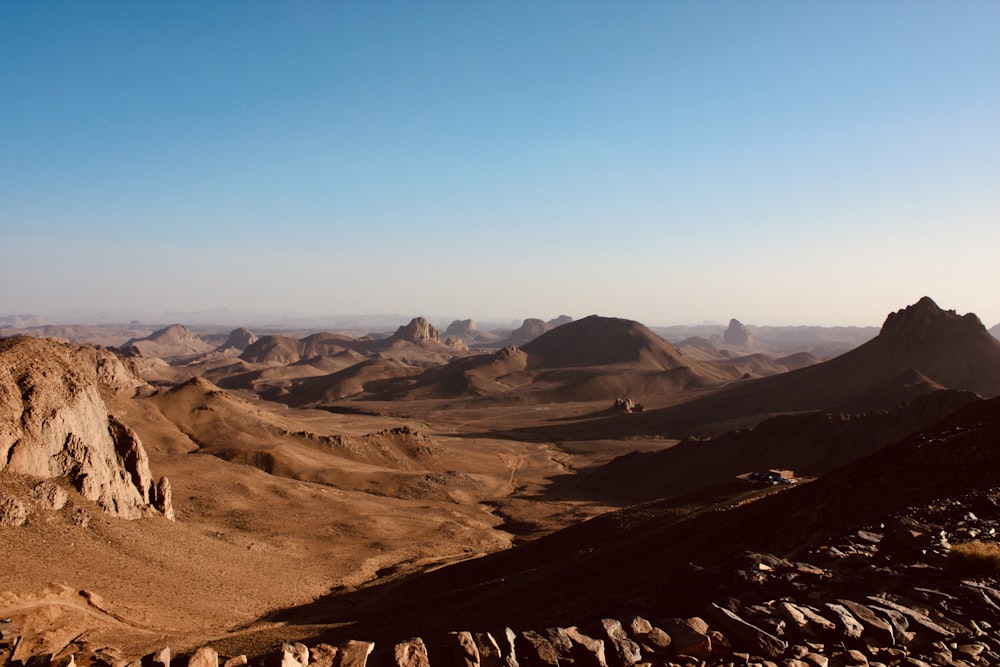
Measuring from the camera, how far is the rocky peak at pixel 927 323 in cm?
9219

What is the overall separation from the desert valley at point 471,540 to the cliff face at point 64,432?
0.34 feet

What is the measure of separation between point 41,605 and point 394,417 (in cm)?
9169

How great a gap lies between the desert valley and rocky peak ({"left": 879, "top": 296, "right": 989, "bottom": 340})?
65.2ft

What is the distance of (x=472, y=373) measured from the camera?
146m

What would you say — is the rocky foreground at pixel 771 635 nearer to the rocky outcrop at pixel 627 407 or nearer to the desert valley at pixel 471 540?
the desert valley at pixel 471 540

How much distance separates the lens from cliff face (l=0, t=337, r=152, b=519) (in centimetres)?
2384

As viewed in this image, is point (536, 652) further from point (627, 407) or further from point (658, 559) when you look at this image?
point (627, 407)

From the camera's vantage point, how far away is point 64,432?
84.1 ft

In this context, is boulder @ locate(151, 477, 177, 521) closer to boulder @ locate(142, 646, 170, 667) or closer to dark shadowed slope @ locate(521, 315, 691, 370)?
boulder @ locate(142, 646, 170, 667)

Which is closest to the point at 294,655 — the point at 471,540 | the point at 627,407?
the point at 471,540

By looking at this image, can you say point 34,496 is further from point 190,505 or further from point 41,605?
point 190,505

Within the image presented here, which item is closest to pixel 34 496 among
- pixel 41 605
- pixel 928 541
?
pixel 41 605

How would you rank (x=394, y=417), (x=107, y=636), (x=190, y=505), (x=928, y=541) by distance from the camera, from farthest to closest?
1. (x=394, y=417)
2. (x=190, y=505)
3. (x=107, y=636)
4. (x=928, y=541)

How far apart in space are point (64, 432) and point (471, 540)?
21.3m
